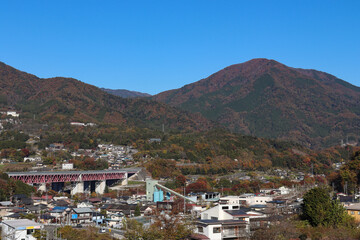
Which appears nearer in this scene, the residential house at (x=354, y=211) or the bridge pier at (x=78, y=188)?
the residential house at (x=354, y=211)

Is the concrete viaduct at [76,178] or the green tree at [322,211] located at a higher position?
the concrete viaduct at [76,178]

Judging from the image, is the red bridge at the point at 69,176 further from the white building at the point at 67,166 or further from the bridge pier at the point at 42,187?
the white building at the point at 67,166

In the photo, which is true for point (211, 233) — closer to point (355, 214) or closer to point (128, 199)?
point (355, 214)

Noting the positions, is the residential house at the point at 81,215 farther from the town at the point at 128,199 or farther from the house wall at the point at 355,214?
the house wall at the point at 355,214

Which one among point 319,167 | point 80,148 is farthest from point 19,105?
point 319,167

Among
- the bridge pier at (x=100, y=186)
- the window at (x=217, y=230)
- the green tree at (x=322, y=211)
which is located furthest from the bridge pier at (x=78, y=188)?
the window at (x=217, y=230)

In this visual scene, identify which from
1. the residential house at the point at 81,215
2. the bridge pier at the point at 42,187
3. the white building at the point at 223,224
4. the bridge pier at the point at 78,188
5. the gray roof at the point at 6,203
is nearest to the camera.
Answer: the white building at the point at 223,224

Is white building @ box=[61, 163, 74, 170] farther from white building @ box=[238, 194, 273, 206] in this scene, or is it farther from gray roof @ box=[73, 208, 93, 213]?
white building @ box=[238, 194, 273, 206]

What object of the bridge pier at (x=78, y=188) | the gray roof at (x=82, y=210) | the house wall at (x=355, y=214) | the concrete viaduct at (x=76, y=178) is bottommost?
the gray roof at (x=82, y=210)

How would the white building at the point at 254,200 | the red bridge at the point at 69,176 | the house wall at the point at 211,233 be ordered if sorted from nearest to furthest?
the house wall at the point at 211,233
the white building at the point at 254,200
the red bridge at the point at 69,176

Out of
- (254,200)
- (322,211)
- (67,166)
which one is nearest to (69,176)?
(67,166)
